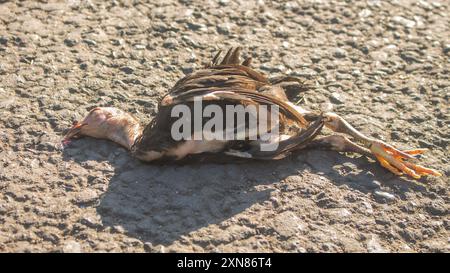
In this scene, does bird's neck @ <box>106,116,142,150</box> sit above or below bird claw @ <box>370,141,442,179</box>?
above

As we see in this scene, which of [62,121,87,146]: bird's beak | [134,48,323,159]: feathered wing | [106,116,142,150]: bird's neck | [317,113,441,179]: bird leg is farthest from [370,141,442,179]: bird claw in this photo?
[62,121,87,146]: bird's beak

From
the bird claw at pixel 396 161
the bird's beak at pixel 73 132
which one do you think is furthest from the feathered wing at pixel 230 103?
the bird's beak at pixel 73 132

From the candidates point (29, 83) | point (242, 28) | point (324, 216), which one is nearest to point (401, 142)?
point (324, 216)

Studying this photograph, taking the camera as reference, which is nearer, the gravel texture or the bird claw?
the gravel texture

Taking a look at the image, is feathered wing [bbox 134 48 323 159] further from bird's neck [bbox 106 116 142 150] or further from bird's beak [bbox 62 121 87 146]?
bird's beak [bbox 62 121 87 146]

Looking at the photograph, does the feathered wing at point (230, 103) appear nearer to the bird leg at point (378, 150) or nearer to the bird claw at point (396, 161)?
the bird leg at point (378, 150)

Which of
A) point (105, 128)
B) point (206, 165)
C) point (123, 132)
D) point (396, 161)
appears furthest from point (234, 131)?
point (396, 161)
